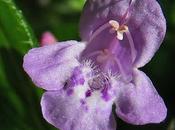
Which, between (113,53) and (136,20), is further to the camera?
(113,53)

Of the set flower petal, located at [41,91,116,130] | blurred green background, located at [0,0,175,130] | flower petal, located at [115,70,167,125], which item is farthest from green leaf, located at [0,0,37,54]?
flower petal, located at [115,70,167,125]

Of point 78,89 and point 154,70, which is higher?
point 78,89

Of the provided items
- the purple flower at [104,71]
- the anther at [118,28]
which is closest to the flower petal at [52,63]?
the purple flower at [104,71]

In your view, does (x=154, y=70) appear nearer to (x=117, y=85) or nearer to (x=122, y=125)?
(x=122, y=125)

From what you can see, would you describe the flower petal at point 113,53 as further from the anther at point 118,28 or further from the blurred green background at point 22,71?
the blurred green background at point 22,71

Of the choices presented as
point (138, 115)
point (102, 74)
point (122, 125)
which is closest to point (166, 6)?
point (122, 125)

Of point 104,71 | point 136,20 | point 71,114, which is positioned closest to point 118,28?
point 136,20

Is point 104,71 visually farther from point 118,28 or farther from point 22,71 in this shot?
point 22,71

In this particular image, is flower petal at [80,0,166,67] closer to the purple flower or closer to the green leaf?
the purple flower
